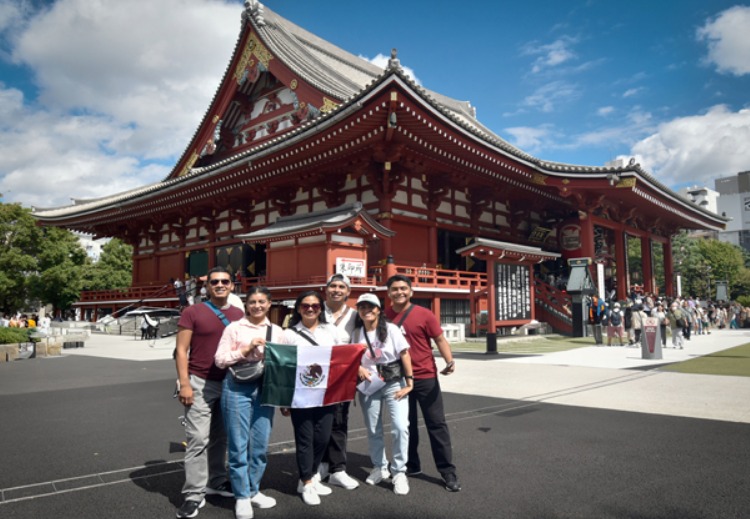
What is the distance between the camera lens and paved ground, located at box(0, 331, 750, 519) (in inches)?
143

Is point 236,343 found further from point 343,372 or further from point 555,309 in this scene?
point 555,309

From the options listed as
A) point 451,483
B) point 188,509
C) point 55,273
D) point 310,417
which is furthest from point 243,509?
point 55,273

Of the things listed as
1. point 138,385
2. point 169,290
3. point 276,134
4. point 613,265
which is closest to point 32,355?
point 138,385

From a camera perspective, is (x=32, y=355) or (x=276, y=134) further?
(x=276, y=134)

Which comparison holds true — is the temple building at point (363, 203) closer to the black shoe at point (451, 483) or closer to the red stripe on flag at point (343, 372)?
the red stripe on flag at point (343, 372)

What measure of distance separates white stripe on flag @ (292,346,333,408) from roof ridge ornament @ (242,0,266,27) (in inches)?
877

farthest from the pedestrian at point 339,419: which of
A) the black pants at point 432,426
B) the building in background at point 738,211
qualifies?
the building in background at point 738,211

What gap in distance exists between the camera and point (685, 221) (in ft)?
98.4

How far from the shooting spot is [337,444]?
422cm

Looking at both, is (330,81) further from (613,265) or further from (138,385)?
(613,265)

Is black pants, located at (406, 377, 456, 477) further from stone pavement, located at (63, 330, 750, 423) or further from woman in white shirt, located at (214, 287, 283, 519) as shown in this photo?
stone pavement, located at (63, 330, 750, 423)

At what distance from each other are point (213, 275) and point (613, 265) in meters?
30.4

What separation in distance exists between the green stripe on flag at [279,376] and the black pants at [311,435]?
0.20m

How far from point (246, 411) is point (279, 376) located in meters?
0.34
